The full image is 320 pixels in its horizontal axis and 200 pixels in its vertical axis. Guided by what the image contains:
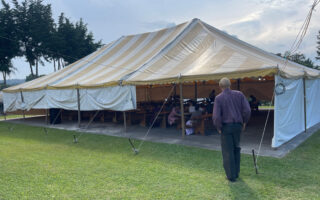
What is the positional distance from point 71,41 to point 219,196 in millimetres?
26361

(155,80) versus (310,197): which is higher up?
(155,80)

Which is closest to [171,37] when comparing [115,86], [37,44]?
[115,86]

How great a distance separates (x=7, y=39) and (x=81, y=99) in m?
16.6

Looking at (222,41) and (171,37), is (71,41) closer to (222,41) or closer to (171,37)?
(171,37)

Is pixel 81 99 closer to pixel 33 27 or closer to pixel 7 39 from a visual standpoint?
pixel 7 39

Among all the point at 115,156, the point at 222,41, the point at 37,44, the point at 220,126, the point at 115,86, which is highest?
the point at 37,44

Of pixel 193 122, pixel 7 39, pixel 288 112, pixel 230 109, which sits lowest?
pixel 193 122

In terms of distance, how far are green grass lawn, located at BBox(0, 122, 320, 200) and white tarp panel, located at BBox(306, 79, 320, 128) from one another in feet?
5.66

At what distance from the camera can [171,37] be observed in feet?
32.1

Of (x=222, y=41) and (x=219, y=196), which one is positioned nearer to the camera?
(x=219, y=196)

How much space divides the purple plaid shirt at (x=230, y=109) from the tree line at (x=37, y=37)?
22658mm

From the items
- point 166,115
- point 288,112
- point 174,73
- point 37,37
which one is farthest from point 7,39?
point 288,112

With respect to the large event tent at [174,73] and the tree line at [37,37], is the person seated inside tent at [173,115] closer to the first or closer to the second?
the large event tent at [174,73]

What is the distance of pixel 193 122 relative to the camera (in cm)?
794
